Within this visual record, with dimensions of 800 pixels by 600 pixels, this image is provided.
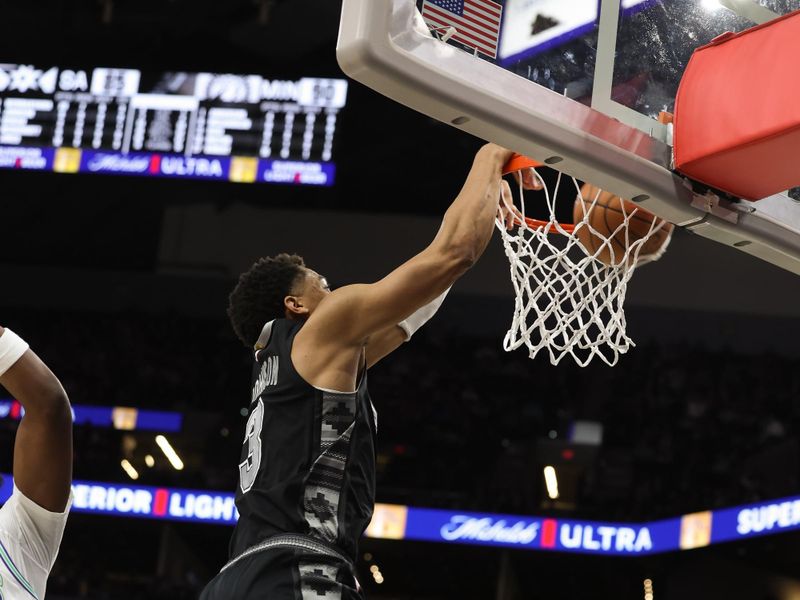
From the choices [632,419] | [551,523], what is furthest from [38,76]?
[632,419]

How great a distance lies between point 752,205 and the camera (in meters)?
2.57

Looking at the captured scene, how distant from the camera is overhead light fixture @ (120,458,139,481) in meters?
11.4

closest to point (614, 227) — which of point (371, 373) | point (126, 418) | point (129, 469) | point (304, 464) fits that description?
point (304, 464)

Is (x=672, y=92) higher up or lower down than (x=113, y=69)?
lower down

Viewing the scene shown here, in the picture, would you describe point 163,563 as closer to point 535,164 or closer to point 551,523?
point 551,523

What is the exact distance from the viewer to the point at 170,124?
8500 millimetres

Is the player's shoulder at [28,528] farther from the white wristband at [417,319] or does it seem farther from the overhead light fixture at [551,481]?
the overhead light fixture at [551,481]

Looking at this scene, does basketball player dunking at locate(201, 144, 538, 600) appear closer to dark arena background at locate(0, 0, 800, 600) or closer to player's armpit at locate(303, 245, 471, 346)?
player's armpit at locate(303, 245, 471, 346)

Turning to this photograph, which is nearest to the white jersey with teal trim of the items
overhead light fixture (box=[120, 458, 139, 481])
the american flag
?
the american flag

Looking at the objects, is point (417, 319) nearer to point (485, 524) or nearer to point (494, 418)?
point (485, 524)

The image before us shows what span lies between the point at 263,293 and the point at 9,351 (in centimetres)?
62

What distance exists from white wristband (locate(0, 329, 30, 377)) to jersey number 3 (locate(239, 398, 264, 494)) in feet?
1.61

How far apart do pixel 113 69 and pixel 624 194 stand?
23.0 feet

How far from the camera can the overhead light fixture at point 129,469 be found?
1140 centimetres
